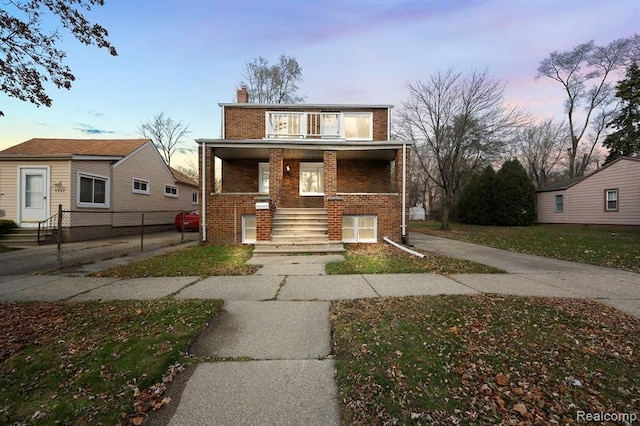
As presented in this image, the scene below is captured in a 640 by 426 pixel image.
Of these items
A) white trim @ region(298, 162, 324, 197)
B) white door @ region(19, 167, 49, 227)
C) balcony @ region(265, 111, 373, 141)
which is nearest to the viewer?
white door @ region(19, 167, 49, 227)

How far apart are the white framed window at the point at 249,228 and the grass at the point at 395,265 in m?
3.99

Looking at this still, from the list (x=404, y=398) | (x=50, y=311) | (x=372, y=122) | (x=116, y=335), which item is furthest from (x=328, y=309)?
(x=372, y=122)

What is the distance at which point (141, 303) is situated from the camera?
14.4 feet

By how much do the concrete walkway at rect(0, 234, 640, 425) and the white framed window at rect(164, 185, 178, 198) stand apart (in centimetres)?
1215

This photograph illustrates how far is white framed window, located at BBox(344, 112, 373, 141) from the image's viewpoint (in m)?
14.0

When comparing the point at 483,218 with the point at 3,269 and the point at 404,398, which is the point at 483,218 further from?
the point at 3,269

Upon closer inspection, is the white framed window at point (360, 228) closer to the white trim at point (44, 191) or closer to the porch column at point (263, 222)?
the porch column at point (263, 222)

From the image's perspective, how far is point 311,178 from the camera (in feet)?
45.5

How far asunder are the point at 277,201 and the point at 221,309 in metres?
7.35

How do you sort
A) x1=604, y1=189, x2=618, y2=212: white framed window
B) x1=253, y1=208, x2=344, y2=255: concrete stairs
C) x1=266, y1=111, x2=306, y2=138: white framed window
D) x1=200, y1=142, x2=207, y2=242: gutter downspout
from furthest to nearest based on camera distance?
x1=604, y1=189, x2=618, y2=212: white framed window < x1=266, y1=111, x2=306, y2=138: white framed window < x1=200, y1=142, x2=207, y2=242: gutter downspout < x1=253, y1=208, x2=344, y2=255: concrete stairs

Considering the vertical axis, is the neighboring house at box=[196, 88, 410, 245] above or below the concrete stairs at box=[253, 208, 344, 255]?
above

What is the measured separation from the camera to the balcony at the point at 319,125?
13.5m

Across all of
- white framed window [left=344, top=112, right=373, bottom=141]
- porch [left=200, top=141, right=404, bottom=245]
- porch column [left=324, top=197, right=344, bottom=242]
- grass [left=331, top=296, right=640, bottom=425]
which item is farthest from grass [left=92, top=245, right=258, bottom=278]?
white framed window [left=344, top=112, right=373, bottom=141]

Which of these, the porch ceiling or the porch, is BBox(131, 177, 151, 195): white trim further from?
the porch ceiling
